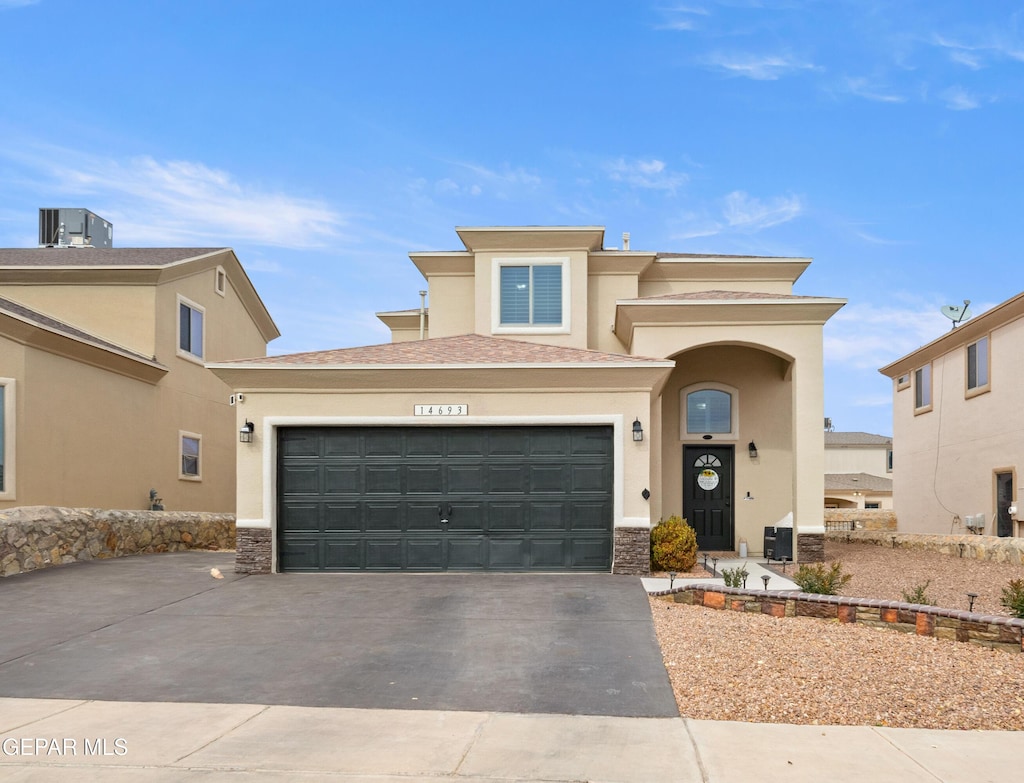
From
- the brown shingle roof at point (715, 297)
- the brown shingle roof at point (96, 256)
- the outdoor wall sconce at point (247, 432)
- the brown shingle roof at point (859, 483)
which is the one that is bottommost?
the brown shingle roof at point (859, 483)

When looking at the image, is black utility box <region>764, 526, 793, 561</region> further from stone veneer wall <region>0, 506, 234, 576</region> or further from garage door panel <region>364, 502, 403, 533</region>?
stone veneer wall <region>0, 506, 234, 576</region>

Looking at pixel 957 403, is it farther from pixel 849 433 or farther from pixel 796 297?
pixel 849 433

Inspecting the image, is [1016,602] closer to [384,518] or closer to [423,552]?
[423,552]

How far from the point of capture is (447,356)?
1459 centimetres

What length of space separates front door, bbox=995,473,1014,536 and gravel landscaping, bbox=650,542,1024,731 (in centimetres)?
890

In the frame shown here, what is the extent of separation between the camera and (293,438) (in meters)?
14.3

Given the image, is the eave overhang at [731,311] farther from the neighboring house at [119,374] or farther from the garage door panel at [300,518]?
the neighboring house at [119,374]

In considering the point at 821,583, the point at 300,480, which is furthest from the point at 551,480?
the point at 821,583

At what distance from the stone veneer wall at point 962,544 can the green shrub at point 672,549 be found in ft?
21.4

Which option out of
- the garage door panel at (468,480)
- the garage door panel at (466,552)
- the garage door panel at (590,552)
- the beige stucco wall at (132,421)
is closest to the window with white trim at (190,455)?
the beige stucco wall at (132,421)

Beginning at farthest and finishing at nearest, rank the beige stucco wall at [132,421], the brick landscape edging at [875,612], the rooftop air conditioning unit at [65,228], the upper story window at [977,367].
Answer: the rooftop air conditioning unit at [65,228]
the upper story window at [977,367]
the beige stucco wall at [132,421]
the brick landscape edging at [875,612]

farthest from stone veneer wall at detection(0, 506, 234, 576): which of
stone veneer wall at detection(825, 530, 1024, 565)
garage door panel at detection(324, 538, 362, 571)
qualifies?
stone veneer wall at detection(825, 530, 1024, 565)

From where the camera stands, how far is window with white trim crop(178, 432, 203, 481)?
2148 cm

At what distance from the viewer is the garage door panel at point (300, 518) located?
14.2 m
